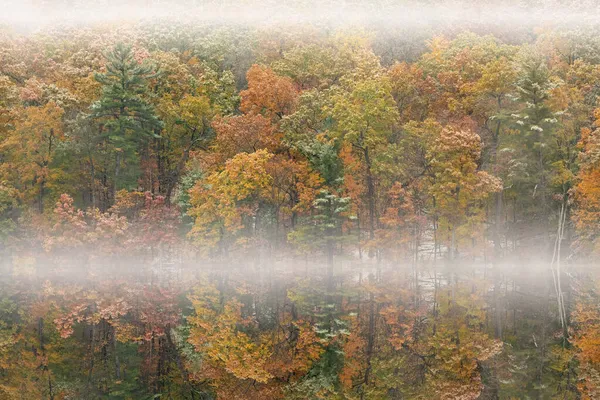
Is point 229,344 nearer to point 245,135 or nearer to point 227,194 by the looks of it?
point 227,194

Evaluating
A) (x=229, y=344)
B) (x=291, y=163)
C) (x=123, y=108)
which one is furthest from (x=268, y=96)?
(x=229, y=344)

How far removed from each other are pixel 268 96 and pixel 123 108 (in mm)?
13532

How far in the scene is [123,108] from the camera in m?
68.9

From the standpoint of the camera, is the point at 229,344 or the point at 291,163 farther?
the point at 291,163

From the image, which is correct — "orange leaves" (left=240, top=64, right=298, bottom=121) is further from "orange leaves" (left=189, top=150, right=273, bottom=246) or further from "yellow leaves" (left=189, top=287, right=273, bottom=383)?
"yellow leaves" (left=189, top=287, right=273, bottom=383)

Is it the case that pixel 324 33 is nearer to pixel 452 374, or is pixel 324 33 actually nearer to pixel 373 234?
pixel 373 234

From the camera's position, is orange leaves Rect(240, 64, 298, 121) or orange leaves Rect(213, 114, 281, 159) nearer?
orange leaves Rect(213, 114, 281, 159)

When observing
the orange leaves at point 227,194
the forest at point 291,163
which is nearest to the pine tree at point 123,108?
the forest at point 291,163

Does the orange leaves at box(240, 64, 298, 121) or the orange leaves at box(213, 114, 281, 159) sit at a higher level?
the orange leaves at box(240, 64, 298, 121)

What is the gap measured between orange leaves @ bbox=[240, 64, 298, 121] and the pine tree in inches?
349

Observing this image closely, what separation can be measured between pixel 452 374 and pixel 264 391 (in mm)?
A: 3535

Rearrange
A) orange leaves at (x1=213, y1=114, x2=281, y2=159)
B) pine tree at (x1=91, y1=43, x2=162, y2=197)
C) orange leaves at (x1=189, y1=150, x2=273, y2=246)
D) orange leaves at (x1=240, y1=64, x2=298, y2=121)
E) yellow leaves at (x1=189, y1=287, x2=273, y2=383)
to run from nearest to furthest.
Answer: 1. yellow leaves at (x1=189, y1=287, x2=273, y2=383)
2. orange leaves at (x1=189, y1=150, x2=273, y2=246)
3. pine tree at (x1=91, y1=43, x2=162, y2=197)
4. orange leaves at (x1=213, y1=114, x2=281, y2=159)
5. orange leaves at (x1=240, y1=64, x2=298, y2=121)

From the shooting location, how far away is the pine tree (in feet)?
220

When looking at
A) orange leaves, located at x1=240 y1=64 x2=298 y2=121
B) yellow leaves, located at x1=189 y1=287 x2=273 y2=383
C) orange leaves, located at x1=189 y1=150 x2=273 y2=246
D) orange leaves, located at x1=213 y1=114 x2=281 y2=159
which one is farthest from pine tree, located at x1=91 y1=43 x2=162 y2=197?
yellow leaves, located at x1=189 y1=287 x2=273 y2=383
